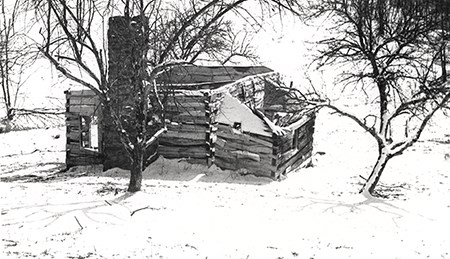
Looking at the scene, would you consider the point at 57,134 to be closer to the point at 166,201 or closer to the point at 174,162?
the point at 174,162

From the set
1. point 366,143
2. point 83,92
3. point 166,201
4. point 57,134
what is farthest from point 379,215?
point 57,134

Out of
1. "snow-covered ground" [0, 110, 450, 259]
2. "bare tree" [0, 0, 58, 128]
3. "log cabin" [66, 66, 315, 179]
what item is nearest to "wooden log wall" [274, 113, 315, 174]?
"log cabin" [66, 66, 315, 179]

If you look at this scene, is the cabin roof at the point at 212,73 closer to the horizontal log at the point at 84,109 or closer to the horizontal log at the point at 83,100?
the horizontal log at the point at 83,100

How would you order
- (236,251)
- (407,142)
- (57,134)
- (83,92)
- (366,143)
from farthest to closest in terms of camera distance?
(57,134) → (366,143) → (83,92) → (407,142) → (236,251)

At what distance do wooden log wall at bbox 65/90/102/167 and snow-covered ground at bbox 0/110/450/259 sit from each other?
0.60 m

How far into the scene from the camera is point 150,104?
1500 cm

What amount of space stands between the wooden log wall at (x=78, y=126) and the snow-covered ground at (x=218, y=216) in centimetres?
60

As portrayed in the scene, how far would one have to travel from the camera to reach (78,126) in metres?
16.8

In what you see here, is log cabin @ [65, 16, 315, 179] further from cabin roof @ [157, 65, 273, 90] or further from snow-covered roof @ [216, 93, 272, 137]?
cabin roof @ [157, 65, 273, 90]

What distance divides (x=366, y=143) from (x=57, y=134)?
14.9 m

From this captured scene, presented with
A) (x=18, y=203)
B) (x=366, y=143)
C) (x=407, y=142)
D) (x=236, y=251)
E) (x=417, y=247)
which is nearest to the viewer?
(x=236, y=251)

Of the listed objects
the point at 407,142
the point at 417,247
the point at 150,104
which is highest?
the point at 150,104

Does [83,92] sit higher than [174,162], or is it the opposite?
[83,92]

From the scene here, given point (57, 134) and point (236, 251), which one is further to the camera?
point (57, 134)
